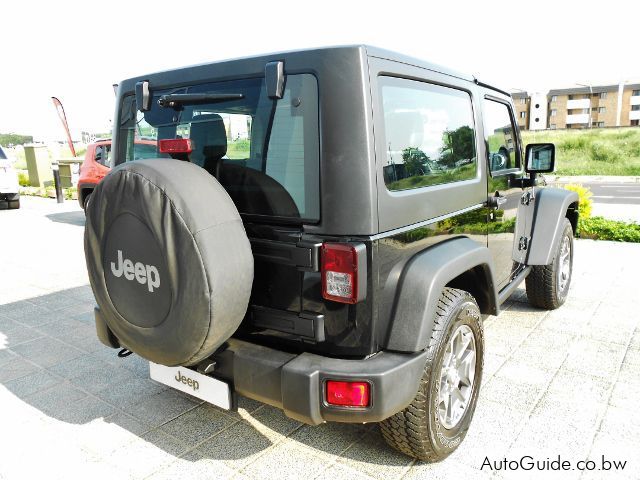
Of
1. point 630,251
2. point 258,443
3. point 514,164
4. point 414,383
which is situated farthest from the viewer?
point 630,251

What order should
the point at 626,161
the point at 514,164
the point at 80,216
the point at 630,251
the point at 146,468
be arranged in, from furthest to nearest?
1. the point at 626,161
2. the point at 80,216
3. the point at 630,251
4. the point at 514,164
5. the point at 146,468

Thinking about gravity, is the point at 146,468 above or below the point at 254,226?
below

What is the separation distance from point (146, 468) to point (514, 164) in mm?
3359

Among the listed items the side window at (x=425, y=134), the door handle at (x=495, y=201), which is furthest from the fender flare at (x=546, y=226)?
the side window at (x=425, y=134)

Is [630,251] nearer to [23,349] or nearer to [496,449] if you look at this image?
[496,449]

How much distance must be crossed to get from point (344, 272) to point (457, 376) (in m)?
1.07

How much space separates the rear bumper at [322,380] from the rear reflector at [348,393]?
22 mm

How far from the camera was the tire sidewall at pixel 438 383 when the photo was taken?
230 cm

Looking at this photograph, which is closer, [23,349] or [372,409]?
[372,409]

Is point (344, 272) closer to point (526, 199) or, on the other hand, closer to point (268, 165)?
point (268, 165)

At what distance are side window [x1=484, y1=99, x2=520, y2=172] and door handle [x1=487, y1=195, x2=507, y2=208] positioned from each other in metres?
0.19

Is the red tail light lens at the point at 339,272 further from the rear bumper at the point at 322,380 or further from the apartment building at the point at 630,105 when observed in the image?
the apartment building at the point at 630,105

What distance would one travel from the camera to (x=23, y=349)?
4.02 meters

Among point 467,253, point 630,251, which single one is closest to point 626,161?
point 630,251
